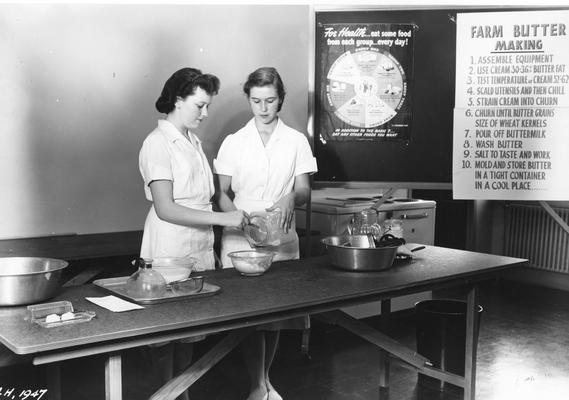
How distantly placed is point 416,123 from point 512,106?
0.60 m

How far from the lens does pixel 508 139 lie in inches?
169

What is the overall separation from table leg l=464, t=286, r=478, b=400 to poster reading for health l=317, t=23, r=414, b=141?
Result: 53.6 inches

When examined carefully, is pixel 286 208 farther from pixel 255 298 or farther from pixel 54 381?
pixel 54 381

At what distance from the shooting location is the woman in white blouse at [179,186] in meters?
2.94

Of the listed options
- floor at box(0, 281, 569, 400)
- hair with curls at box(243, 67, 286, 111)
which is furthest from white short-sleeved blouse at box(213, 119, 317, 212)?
floor at box(0, 281, 569, 400)

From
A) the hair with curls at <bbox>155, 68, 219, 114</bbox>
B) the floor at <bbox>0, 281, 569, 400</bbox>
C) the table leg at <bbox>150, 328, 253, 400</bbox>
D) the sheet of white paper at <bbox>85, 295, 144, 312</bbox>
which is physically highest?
the hair with curls at <bbox>155, 68, 219, 114</bbox>

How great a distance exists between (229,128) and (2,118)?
1555 millimetres

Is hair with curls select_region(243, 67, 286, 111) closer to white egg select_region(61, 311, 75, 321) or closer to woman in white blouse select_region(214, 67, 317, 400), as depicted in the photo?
woman in white blouse select_region(214, 67, 317, 400)

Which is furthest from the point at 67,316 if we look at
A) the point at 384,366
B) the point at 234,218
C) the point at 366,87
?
the point at 366,87

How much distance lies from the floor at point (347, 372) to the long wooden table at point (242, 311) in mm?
596

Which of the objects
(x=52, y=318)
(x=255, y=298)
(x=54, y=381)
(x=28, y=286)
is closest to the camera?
(x=52, y=318)

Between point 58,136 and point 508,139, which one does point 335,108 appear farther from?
point 58,136

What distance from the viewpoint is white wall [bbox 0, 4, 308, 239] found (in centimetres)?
409

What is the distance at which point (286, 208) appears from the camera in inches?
136
